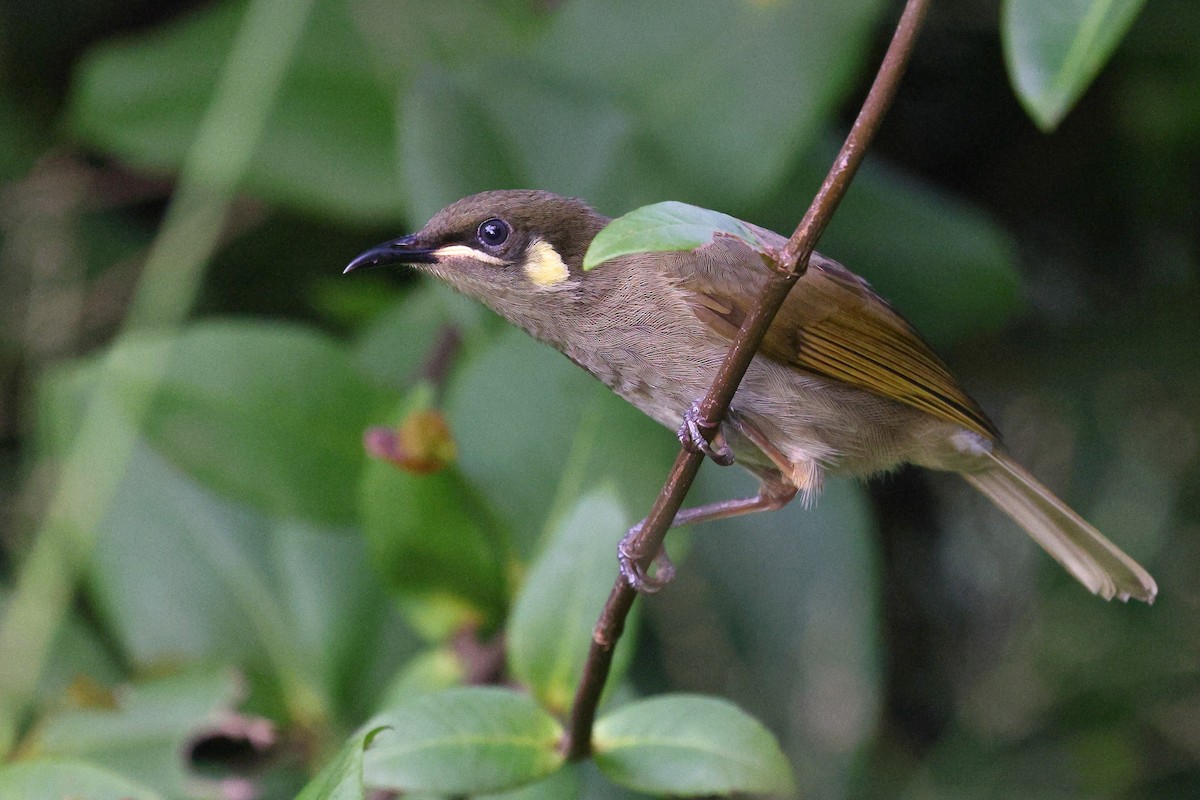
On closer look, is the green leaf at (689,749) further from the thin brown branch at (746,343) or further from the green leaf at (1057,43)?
the green leaf at (1057,43)

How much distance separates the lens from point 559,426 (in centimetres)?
304

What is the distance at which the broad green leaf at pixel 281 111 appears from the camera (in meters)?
3.90

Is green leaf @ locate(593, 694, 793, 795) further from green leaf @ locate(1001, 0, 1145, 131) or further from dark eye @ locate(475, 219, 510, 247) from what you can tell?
green leaf @ locate(1001, 0, 1145, 131)

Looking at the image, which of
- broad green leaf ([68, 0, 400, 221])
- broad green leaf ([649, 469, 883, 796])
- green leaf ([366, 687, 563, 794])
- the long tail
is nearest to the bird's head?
green leaf ([366, 687, 563, 794])

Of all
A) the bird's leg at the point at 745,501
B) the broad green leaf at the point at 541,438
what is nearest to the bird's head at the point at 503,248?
the bird's leg at the point at 745,501

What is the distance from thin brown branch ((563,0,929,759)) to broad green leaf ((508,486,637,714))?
1.04 feet

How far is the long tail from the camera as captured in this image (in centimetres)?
270

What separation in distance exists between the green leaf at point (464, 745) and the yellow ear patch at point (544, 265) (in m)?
0.80

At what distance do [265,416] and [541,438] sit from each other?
0.70 meters

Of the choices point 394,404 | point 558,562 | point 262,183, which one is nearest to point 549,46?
point 262,183

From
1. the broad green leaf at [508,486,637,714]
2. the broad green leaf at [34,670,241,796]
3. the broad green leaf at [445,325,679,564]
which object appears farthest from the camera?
the broad green leaf at [445,325,679,564]

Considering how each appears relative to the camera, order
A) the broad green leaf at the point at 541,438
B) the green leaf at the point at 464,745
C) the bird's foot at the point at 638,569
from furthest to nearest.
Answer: the broad green leaf at the point at 541,438, the green leaf at the point at 464,745, the bird's foot at the point at 638,569

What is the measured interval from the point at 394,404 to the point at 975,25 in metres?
2.35

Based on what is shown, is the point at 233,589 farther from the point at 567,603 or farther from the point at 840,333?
the point at 840,333
